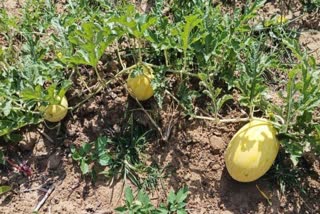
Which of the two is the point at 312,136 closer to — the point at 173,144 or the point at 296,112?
the point at 296,112

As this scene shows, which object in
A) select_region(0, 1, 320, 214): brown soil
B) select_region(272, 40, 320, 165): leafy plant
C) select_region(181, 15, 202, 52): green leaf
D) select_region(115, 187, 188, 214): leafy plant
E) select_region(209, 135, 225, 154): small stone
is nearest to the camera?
select_region(181, 15, 202, 52): green leaf

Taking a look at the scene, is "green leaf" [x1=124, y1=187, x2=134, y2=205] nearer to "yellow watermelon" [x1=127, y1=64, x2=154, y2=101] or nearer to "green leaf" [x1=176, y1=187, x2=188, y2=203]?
"green leaf" [x1=176, y1=187, x2=188, y2=203]

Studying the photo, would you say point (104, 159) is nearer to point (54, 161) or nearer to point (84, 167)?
point (84, 167)

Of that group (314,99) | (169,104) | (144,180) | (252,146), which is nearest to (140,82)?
(169,104)

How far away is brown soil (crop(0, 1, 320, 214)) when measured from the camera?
10.7 ft

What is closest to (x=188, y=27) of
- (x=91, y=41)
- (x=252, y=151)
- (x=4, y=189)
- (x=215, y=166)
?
(x=91, y=41)

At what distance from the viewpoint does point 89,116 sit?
11.7ft

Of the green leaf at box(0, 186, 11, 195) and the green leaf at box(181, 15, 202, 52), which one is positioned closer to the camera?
the green leaf at box(181, 15, 202, 52)

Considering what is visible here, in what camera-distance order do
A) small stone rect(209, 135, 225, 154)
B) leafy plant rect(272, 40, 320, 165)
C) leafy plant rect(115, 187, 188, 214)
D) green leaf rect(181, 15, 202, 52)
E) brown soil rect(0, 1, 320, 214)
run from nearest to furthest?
green leaf rect(181, 15, 202, 52)
leafy plant rect(272, 40, 320, 165)
leafy plant rect(115, 187, 188, 214)
brown soil rect(0, 1, 320, 214)
small stone rect(209, 135, 225, 154)

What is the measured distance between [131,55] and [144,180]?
96cm

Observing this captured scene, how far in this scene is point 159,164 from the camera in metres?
3.39

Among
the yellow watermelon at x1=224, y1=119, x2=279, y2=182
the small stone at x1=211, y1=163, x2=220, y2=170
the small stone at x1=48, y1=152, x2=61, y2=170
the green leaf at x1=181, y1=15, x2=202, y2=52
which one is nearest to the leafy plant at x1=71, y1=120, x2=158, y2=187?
the small stone at x1=48, y1=152, x2=61, y2=170

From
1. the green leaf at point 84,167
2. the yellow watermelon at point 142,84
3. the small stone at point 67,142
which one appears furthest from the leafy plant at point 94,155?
the yellow watermelon at point 142,84

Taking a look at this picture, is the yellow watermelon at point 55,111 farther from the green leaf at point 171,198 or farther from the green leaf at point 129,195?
the green leaf at point 171,198
